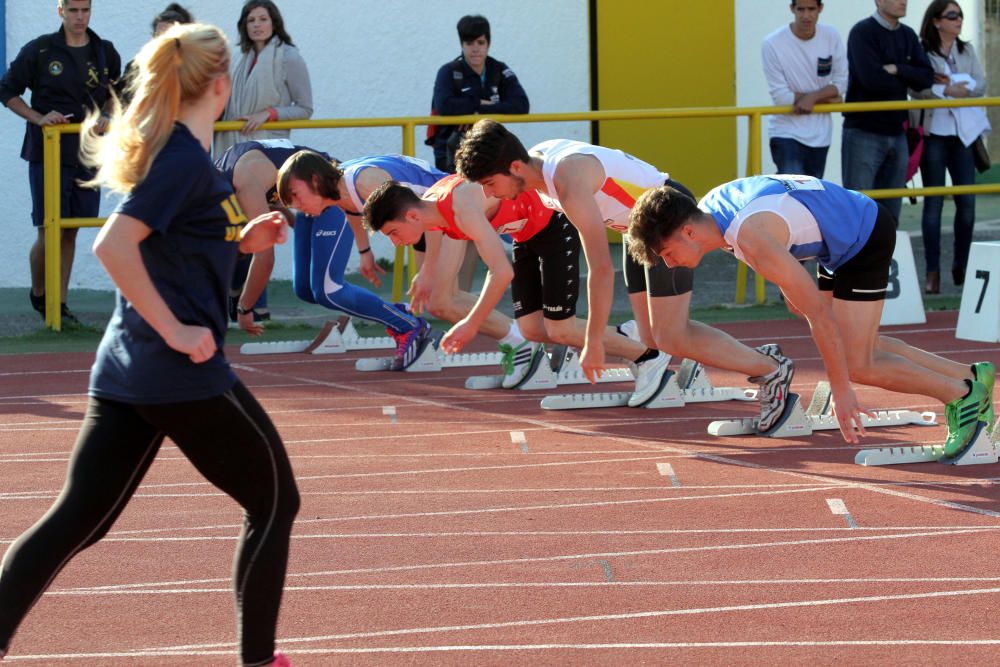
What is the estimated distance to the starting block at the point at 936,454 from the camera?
618cm

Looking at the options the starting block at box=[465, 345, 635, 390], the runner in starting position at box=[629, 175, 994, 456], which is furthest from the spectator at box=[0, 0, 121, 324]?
the runner in starting position at box=[629, 175, 994, 456]

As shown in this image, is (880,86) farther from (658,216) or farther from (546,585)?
(546,585)

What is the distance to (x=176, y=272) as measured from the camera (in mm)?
3434

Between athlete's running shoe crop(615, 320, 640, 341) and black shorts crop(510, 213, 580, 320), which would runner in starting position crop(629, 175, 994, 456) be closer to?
black shorts crop(510, 213, 580, 320)

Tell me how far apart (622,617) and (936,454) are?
8.12 feet

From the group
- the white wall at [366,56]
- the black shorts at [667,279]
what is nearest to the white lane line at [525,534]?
the black shorts at [667,279]

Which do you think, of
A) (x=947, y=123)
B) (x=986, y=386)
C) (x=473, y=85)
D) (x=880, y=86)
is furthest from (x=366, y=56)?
(x=986, y=386)

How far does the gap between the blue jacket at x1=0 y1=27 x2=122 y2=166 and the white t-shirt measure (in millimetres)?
4537

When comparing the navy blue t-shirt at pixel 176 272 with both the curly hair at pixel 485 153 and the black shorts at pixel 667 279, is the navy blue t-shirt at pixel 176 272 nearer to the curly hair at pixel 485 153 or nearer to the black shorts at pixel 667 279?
the curly hair at pixel 485 153

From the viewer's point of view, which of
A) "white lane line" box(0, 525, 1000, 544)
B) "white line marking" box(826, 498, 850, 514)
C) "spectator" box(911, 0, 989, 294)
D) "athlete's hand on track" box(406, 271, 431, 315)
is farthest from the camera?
"spectator" box(911, 0, 989, 294)

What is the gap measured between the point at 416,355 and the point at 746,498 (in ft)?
12.2

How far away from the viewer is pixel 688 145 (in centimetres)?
1428

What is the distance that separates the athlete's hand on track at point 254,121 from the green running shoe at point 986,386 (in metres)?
5.68

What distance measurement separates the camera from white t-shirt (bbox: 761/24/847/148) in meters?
11.0
